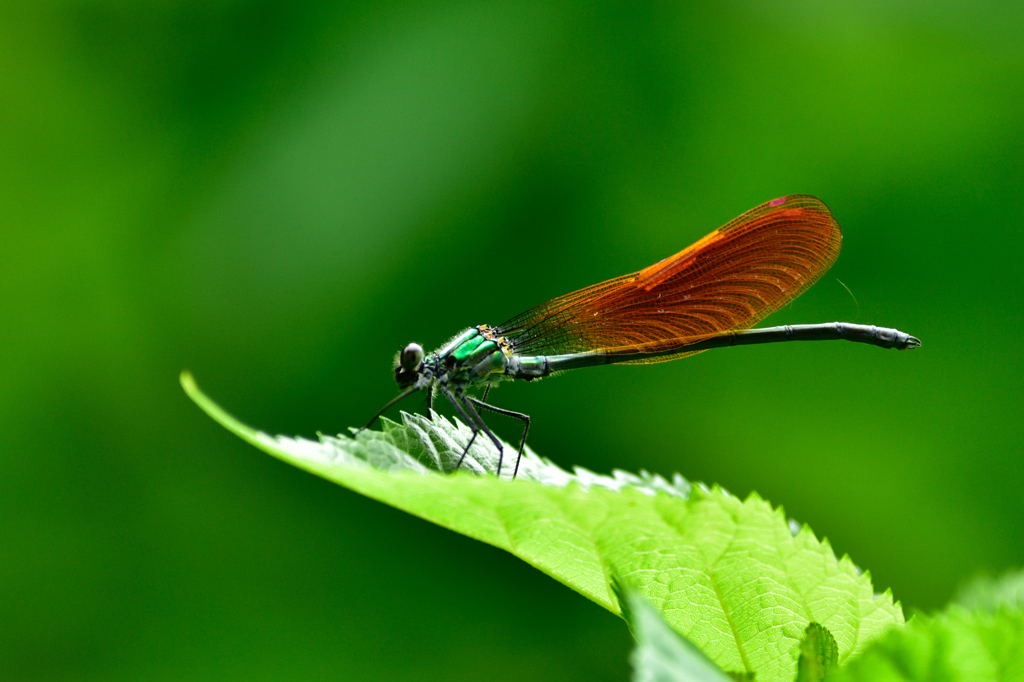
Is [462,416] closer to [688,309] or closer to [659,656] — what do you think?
[688,309]

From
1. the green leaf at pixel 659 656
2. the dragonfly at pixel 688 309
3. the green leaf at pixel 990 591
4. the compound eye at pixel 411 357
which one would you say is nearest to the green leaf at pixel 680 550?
the green leaf at pixel 659 656

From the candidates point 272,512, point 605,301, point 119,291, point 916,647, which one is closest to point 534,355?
point 605,301

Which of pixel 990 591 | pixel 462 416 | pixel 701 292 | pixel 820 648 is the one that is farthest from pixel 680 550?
pixel 701 292

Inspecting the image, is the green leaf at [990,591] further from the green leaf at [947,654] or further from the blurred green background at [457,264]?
the blurred green background at [457,264]

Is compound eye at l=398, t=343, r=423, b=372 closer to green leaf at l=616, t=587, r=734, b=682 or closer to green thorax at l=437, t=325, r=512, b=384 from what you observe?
green thorax at l=437, t=325, r=512, b=384

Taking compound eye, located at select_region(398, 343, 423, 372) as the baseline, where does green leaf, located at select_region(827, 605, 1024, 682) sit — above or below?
above

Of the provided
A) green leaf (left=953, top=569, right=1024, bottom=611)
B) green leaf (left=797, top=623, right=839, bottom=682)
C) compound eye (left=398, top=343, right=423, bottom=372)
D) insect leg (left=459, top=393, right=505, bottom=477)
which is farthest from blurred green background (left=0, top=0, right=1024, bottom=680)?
green leaf (left=797, top=623, right=839, bottom=682)
